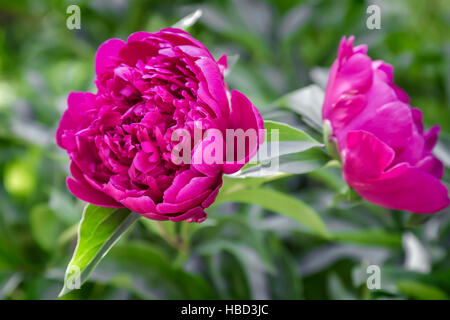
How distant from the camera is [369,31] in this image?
85 centimetres

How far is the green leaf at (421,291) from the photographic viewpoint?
19.7 inches

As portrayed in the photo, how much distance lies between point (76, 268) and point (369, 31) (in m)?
0.68

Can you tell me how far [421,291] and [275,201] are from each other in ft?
0.60

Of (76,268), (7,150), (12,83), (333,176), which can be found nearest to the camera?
(76,268)

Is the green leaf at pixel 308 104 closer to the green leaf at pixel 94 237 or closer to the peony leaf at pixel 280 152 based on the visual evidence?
the peony leaf at pixel 280 152

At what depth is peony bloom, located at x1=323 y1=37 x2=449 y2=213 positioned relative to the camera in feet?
1.19

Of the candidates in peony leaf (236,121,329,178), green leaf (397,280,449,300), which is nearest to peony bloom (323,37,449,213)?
peony leaf (236,121,329,178)

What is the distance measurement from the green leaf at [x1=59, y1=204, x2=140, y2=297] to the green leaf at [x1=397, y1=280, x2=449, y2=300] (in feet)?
0.99

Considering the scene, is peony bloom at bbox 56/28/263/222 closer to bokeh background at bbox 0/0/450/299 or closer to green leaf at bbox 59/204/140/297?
green leaf at bbox 59/204/140/297

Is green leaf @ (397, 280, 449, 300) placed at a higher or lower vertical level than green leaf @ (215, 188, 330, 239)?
lower

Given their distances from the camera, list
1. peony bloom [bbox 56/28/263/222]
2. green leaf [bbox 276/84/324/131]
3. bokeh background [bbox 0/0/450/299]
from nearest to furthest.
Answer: peony bloom [bbox 56/28/263/222] → green leaf [bbox 276/84/324/131] → bokeh background [bbox 0/0/450/299]

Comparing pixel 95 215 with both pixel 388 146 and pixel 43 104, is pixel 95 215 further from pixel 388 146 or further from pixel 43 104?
pixel 43 104
